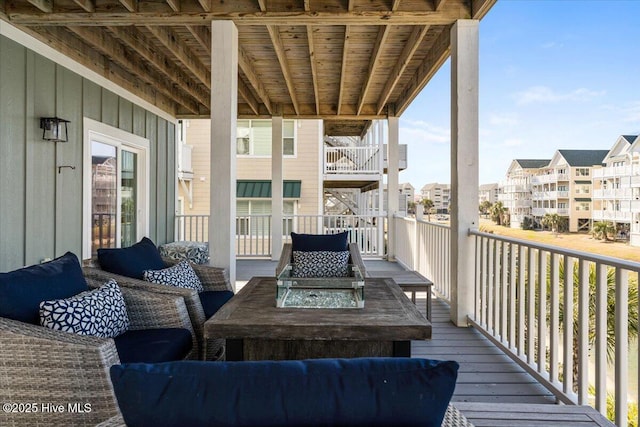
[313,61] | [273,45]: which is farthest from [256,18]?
[313,61]

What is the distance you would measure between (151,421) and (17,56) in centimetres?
426

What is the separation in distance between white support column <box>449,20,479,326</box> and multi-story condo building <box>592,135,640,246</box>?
67.5 inches

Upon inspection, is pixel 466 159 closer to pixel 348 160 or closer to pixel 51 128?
pixel 51 128

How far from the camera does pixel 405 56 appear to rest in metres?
Answer: 4.98

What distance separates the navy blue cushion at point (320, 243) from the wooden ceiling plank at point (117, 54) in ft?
10.2

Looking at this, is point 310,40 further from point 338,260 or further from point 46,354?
point 46,354

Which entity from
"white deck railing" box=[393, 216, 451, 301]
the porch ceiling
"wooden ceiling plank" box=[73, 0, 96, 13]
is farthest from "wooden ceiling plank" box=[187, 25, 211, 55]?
"white deck railing" box=[393, 216, 451, 301]

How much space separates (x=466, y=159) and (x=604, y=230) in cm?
299

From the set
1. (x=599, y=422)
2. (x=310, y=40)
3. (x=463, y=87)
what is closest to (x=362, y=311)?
(x=599, y=422)

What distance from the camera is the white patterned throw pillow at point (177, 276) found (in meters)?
3.03

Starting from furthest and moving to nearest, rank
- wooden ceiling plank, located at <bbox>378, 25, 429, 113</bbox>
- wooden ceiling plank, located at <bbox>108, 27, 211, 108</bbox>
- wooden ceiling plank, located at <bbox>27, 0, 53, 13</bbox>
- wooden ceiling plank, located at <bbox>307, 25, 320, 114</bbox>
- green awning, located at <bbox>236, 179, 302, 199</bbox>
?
green awning, located at <bbox>236, 179, 302, 199</bbox>, wooden ceiling plank, located at <bbox>108, 27, 211, 108</bbox>, wooden ceiling plank, located at <bbox>307, 25, 320, 114</bbox>, wooden ceiling plank, located at <bbox>378, 25, 429, 113</bbox>, wooden ceiling plank, located at <bbox>27, 0, 53, 13</bbox>

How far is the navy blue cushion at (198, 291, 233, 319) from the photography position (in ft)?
10.0

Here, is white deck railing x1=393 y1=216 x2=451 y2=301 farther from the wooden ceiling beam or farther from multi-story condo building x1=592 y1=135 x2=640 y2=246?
the wooden ceiling beam

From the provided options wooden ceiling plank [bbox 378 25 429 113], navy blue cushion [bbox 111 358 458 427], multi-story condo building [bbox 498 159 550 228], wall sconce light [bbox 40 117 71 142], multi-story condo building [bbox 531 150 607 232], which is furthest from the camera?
multi-story condo building [bbox 498 159 550 228]
